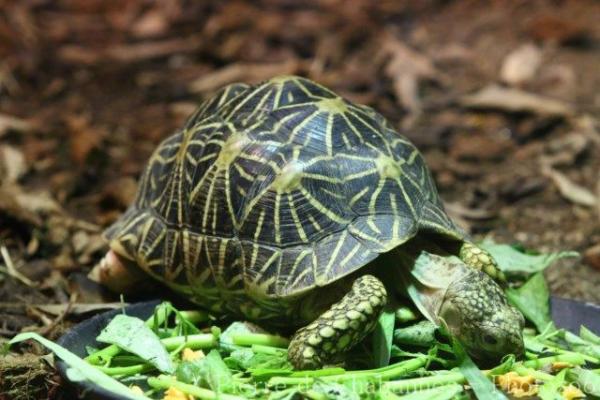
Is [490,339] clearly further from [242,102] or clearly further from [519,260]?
[242,102]

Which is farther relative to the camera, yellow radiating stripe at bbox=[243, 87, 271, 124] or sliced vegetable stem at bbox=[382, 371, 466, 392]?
yellow radiating stripe at bbox=[243, 87, 271, 124]

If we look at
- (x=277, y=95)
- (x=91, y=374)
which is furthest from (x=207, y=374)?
(x=277, y=95)

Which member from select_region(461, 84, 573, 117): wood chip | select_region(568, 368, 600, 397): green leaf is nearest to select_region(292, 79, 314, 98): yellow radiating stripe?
select_region(568, 368, 600, 397): green leaf

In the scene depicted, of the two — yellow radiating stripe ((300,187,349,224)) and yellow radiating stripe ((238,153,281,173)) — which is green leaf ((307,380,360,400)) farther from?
yellow radiating stripe ((238,153,281,173))

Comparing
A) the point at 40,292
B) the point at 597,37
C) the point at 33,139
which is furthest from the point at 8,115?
the point at 597,37

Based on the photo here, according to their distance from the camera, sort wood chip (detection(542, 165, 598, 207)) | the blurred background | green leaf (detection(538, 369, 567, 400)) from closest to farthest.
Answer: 1. green leaf (detection(538, 369, 567, 400))
2. the blurred background
3. wood chip (detection(542, 165, 598, 207))

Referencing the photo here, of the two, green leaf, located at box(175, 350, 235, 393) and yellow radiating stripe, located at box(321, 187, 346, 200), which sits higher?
yellow radiating stripe, located at box(321, 187, 346, 200)

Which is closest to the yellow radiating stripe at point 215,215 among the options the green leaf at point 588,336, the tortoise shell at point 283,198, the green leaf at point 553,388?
the tortoise shell at point 283,198
